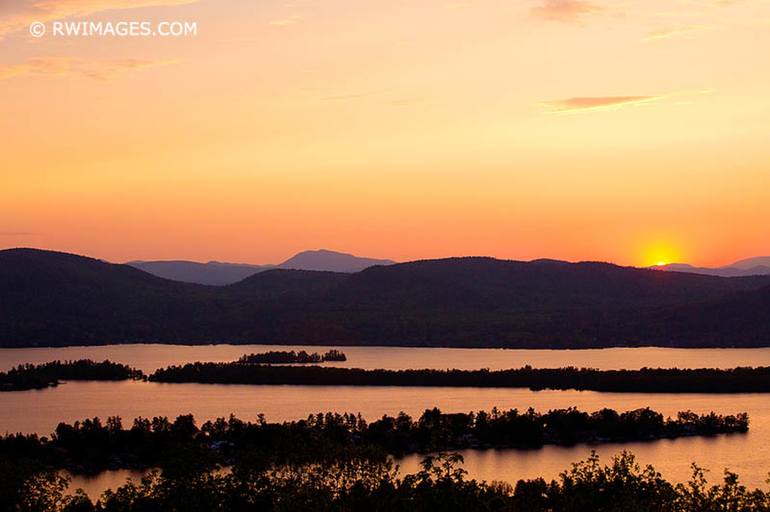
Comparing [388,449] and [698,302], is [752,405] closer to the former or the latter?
[388,449]

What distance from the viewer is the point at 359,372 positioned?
4481 inches

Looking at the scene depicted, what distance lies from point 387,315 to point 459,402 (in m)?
88.7

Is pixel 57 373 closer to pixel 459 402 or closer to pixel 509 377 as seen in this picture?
pixel 509 377

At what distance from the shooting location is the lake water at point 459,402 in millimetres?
64688

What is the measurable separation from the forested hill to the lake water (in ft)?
48.1

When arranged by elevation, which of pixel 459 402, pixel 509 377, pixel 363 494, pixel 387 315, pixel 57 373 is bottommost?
pixel 363 494

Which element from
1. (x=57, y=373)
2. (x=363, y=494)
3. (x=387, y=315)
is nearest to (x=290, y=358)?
(x=57, y=373)

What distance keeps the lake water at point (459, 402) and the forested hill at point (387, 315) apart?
14.7 meters

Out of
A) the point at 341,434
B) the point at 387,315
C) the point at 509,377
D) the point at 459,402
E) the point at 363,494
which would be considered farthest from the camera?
the point at 387,315

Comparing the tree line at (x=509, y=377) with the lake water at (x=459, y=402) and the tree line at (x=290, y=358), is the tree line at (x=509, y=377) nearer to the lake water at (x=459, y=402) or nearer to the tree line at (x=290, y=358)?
the lake water at (x=459, y=402)

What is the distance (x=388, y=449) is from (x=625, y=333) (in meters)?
96.2

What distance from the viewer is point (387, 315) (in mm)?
180875

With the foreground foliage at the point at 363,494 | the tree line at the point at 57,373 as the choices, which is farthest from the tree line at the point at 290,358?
the foreground foliage at the point at 363,494

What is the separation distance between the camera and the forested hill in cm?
15862
